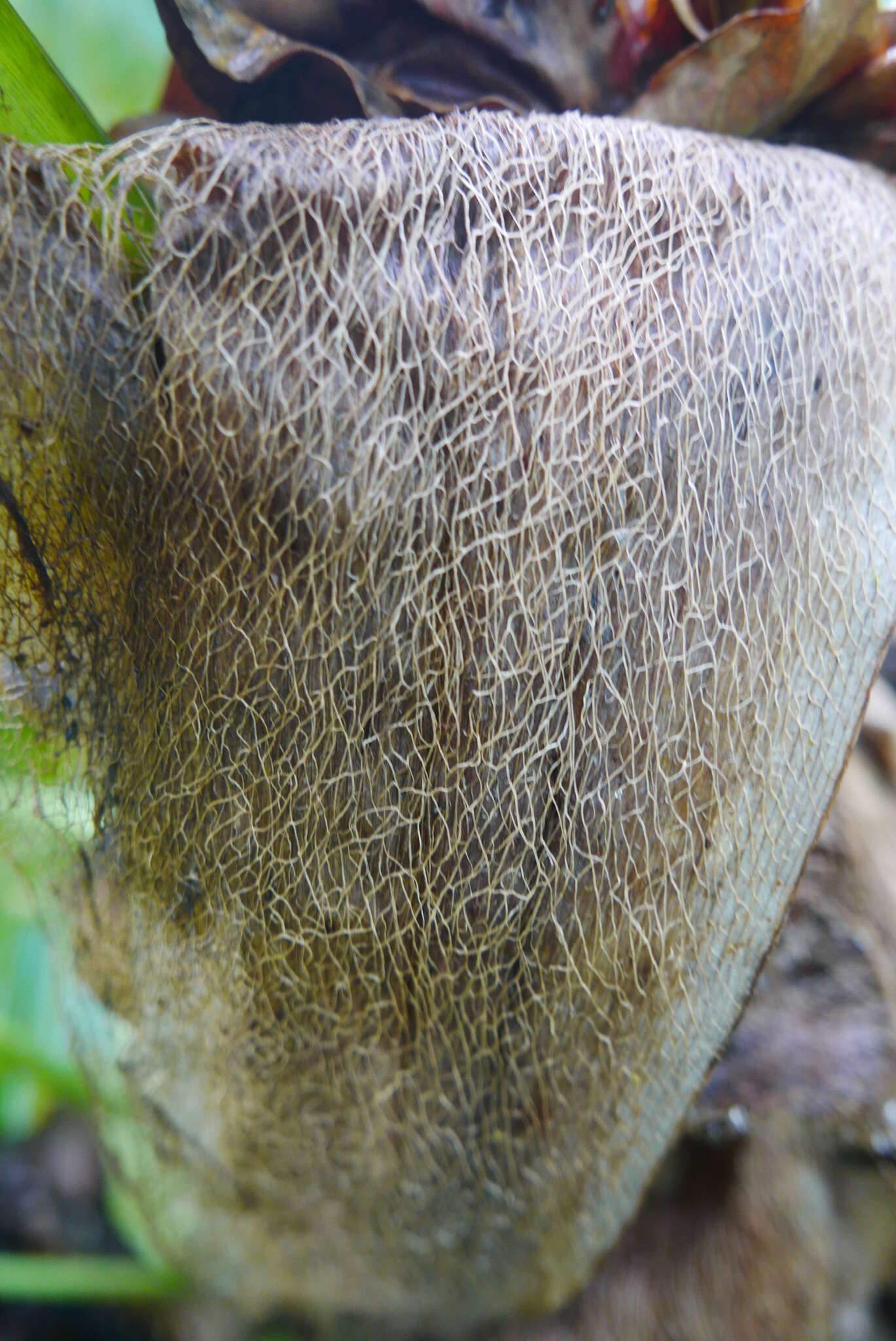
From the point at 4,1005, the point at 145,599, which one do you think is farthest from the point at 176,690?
the point at 4,1005

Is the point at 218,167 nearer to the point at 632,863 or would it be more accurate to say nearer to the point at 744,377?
the point at 744,377

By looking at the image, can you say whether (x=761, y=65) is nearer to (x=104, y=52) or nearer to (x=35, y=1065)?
(x=104, y=52)

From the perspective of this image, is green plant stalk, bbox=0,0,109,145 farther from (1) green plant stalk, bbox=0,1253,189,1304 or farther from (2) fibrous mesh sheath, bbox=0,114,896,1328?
(1) green plant stalk, bbox=0,1253,189,1304

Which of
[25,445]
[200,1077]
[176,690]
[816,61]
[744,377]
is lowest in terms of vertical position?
[200,1077]

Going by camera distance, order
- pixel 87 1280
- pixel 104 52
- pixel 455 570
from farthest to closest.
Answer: pixel 87 1280, pixel 104 52, pixel 455 570

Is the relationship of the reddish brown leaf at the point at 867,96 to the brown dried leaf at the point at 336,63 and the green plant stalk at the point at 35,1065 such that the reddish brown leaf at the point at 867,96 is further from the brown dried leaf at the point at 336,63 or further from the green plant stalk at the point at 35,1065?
the green plant stalk at the point at 35,1065

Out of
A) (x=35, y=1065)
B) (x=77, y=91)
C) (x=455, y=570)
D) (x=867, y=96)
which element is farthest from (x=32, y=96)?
(x=35, y=1065)

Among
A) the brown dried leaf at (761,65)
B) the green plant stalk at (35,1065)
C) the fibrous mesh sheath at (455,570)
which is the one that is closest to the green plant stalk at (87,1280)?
the green plant stalk at (35,1065)
